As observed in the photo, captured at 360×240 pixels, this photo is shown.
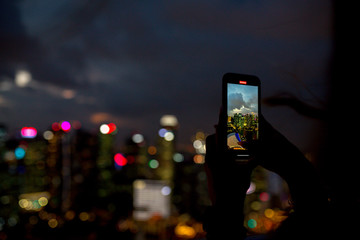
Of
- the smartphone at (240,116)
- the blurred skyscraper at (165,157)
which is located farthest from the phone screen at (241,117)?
the blurred skyscraper at (165,157)

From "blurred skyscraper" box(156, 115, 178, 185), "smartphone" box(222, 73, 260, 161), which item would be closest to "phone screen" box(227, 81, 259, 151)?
"smartphone" box(222, 73, 260, 161)

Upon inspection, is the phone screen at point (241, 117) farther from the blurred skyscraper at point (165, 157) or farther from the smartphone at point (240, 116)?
the blurred skyscraper at point (165, 157)

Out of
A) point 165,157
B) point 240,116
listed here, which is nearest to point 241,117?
point 240,116

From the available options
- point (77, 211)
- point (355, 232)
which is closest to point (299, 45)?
point (355, 232)

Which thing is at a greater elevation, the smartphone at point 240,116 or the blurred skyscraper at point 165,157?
the smartphone at point 240,116

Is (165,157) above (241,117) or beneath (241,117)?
beneath

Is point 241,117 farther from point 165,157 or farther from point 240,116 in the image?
point 165,157

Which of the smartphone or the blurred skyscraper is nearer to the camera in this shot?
the smartphone

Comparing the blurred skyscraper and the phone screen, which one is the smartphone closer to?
the phone screen
